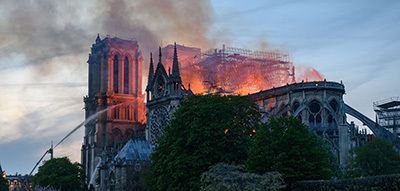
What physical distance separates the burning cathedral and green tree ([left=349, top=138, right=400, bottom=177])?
12.9m

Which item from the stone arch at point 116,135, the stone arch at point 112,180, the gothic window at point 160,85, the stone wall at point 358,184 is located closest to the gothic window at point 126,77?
the stone arch at point 116,135

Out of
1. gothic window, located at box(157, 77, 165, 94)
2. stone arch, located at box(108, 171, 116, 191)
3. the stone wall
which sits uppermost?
gothic window, located at box(157, 77, 165, 94)

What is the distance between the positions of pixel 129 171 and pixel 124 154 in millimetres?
5373

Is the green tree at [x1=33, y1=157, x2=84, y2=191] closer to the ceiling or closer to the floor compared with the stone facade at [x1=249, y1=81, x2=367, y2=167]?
closer to the floor

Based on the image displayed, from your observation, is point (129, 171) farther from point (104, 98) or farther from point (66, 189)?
point (104, 98)

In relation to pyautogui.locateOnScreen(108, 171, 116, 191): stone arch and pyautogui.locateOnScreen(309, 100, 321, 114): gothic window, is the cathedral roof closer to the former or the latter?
pyautogui.locateOnScreen(108, 171, 116, 191): stone arch

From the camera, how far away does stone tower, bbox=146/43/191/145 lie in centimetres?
10100

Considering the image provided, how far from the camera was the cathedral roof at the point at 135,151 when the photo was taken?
9781cm

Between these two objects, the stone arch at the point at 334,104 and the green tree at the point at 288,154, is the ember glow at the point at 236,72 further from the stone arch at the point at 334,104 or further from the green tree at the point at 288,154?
the green tree at the point at 288,154

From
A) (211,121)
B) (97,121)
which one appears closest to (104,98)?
(97,121)

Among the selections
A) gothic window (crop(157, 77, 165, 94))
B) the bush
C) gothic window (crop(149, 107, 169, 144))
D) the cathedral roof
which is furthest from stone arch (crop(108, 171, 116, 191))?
the bush

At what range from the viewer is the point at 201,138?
60188 millimetres

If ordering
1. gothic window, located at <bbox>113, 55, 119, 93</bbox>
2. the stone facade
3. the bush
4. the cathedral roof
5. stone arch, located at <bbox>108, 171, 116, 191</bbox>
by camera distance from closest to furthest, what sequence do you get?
the bush
the stone facade
stone arch, located at <bbox>108, 171, 116, 191</bbox>
the cathedral roof
gothic window, located at <bbox>113, 55, 119, 93</bbox>

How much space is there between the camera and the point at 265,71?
120 m
